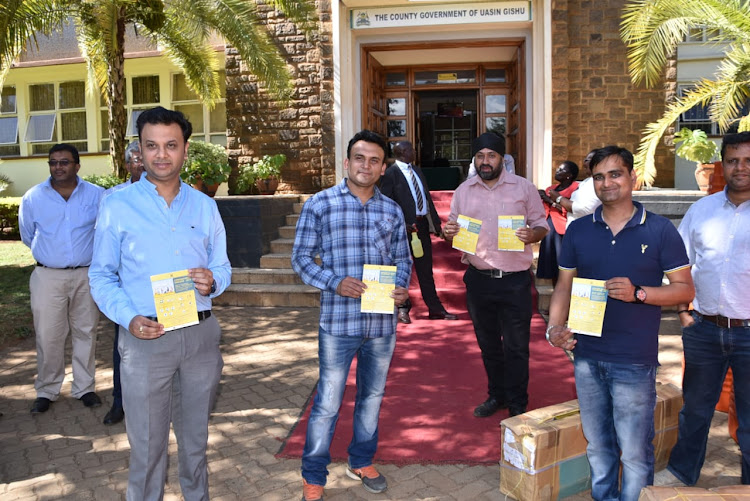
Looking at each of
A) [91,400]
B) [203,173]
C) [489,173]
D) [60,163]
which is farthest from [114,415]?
[203,173]

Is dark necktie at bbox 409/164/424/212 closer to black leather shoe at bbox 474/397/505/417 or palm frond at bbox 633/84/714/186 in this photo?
black leather shoe at bbox 474/397/505/417

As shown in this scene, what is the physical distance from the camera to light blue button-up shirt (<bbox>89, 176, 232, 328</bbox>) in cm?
269

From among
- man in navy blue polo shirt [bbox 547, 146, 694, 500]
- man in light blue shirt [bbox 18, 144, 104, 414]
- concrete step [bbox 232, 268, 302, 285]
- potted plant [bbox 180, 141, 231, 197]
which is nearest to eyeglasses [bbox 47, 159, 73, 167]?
man in light blue shirt [bbox 18, 144, 104, 414]

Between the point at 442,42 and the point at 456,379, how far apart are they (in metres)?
8.20

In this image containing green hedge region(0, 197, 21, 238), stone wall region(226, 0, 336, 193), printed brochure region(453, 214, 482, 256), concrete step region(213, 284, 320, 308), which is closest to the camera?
printed brochure region(453, 214, 482, 256)

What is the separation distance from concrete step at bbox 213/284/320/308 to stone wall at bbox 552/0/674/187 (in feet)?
18.6

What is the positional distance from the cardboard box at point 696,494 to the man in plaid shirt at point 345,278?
1.51m

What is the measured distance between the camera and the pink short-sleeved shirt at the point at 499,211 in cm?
450

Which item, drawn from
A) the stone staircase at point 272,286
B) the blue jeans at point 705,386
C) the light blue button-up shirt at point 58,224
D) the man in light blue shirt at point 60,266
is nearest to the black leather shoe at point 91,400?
the man in light blue shirt at point 60,266

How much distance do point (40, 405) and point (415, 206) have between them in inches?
172

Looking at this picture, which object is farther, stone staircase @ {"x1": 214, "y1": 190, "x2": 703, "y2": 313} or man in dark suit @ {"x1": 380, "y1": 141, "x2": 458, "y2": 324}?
stone staircase @ {"x1": 214, "y1": 190, "x2": 703, "y2": 313}

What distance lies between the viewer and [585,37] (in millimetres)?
11516

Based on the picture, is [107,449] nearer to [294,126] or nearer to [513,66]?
[294,126]

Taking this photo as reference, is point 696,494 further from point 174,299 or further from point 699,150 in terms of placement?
point 699,150
